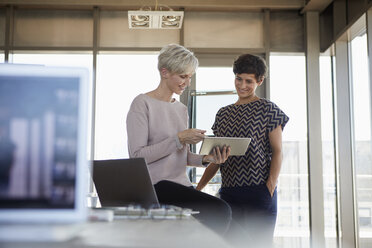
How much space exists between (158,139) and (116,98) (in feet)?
10.3

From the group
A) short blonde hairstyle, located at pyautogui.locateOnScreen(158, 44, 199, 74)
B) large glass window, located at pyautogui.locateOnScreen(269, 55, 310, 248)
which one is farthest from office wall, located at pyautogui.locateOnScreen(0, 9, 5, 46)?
short blonde hairstyle, located at pyautogui.locateOnScreen(158, 44, 199, 74)

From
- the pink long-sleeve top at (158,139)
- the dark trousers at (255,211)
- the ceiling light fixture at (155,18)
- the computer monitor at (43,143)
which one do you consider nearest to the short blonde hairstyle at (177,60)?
the pink long-sleeve top at (158,139)

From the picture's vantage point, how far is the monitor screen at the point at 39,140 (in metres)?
0.63

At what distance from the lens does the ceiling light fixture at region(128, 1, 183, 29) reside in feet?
12.9

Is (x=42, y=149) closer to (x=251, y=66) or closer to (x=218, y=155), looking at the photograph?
(x=218, y=155)

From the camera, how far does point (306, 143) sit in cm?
524

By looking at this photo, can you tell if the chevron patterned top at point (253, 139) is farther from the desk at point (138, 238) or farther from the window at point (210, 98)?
the window at point (210, 98)

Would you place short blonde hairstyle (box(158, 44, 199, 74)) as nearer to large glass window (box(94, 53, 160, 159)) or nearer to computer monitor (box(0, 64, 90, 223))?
computer monitor (box(0, 64, 90, 223))

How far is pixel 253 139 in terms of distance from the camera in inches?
99.1

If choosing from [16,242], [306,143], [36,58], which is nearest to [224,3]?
[306,143]

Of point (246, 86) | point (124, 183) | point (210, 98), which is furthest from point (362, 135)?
point (124, 183)

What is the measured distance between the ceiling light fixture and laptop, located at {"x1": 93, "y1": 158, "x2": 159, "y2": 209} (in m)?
2.54

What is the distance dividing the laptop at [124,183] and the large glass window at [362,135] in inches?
128

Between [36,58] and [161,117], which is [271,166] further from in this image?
[36,58]
